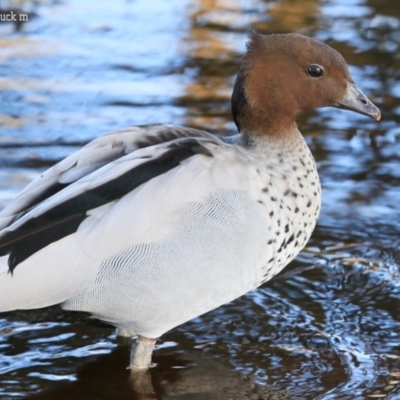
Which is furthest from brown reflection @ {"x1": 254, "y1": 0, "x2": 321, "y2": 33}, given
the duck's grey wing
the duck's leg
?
the duck's leg

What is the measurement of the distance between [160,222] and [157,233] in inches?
2.1

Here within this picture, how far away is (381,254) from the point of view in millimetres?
6203

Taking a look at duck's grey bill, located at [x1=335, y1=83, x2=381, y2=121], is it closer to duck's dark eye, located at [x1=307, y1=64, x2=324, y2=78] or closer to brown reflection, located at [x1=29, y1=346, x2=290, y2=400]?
duck's dark eye, located at [x1=307, y1=64, x2=324, y2=78]

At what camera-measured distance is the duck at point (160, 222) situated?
14.9ft

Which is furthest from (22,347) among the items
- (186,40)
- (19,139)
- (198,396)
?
(186,40)

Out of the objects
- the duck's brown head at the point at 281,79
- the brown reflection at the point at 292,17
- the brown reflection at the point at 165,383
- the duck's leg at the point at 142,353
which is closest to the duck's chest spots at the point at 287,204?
the duck's brown head at the point at 281,79

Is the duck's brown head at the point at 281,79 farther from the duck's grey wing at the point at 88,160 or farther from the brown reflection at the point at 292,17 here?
the brown reflection at the point at 292,17

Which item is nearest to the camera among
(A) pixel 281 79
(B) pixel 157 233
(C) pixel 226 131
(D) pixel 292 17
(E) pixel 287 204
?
(B) pixel 157 233

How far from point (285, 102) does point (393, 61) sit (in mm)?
4650

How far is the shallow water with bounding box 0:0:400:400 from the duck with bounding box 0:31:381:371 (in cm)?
28

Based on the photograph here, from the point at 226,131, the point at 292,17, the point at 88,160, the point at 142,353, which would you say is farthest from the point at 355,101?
the point at 292,17

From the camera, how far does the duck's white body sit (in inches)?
178

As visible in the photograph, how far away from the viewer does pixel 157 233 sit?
4613 mm

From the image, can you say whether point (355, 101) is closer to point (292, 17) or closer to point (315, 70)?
point (315, 70)
